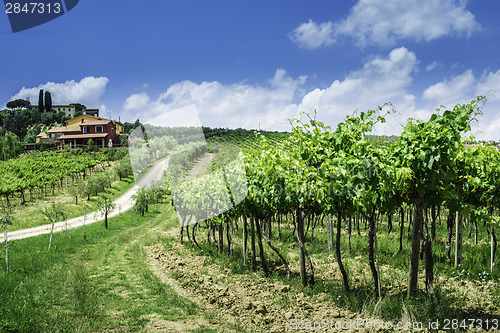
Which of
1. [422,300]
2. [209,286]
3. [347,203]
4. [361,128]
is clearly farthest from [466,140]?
[209,286]

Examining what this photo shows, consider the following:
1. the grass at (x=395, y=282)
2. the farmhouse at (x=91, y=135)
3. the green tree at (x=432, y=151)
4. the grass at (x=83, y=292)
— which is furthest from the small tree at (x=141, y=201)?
the farmhouse at (x=91, y=135)

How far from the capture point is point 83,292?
1012 centimetres

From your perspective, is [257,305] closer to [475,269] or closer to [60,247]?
[475,269]

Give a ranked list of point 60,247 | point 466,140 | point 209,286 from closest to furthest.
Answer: point 466,140, point 209,286, point 60,247

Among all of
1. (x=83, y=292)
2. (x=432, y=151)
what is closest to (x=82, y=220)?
(x=83, y=292)

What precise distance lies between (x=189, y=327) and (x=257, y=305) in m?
1.71

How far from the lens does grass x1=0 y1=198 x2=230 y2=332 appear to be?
7.80 m

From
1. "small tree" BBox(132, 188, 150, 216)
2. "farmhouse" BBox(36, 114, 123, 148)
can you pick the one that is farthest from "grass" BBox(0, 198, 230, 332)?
"farmhouse" BBox(36, 114, 123, 148)

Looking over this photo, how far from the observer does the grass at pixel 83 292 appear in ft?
25.6

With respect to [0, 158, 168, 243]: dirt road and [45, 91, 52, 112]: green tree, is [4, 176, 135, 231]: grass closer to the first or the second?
[0, 158, 168, 243]: dirt road

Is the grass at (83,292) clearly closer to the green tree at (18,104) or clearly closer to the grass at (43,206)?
the grass at (43,206)

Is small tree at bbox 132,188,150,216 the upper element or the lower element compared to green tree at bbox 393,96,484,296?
lower

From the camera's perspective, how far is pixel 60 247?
17438 mm

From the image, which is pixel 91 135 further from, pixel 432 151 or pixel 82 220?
pixel 432 151
